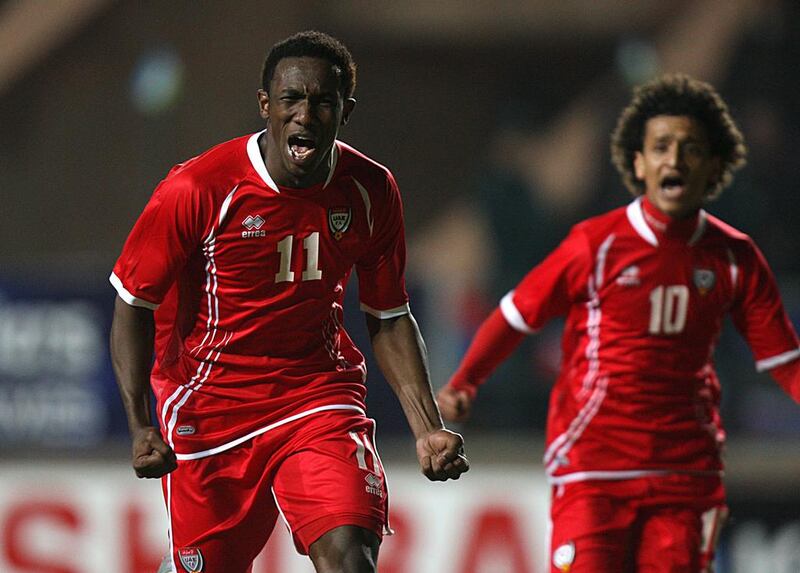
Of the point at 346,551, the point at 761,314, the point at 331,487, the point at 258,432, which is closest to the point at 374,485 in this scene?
the point at 331,487

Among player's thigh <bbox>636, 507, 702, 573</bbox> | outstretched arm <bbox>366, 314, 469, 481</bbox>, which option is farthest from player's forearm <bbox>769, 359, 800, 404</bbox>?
outstretched arm <bbox>366, 314, 469, 481</bbox>

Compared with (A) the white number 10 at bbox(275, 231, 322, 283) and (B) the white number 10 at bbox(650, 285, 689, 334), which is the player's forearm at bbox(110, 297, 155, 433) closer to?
(A) the white number 10 at bbox(275, 231, 322, 283)

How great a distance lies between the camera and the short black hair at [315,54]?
12.5ft

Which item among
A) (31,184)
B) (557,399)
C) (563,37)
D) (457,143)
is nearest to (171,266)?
(557,399)

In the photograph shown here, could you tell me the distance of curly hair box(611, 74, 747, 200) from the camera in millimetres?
4898

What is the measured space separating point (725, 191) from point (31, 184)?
414 cm

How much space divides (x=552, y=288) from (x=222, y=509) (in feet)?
4.44

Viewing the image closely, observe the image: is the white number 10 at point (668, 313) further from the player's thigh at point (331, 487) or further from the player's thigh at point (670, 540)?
the player's thigh at point (331, 487)

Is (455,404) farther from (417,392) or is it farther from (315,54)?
(315,54)

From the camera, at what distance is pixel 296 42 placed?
12.6ft

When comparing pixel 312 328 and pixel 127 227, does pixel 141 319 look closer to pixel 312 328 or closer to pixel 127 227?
pixel 312 328

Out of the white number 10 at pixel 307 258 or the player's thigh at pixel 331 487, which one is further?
the white number 10 at pixel 307 258

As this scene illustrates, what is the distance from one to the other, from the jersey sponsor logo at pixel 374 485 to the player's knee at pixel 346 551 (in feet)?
Answer: 0.38

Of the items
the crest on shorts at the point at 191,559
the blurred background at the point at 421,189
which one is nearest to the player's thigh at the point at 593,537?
the crest on shorts at the point at 191,559
